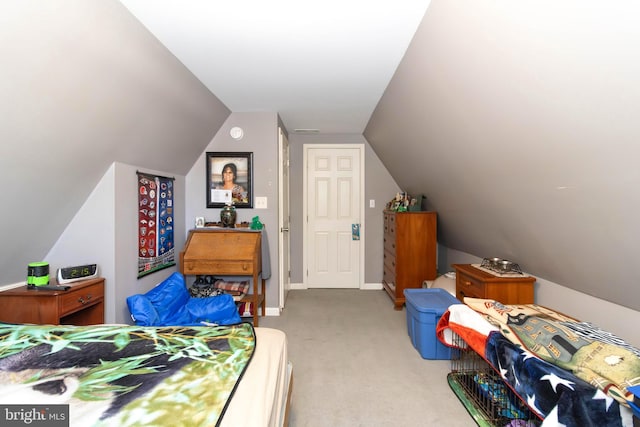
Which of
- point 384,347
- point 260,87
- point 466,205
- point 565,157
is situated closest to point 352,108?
point 260,87

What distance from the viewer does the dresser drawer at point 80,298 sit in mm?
1854

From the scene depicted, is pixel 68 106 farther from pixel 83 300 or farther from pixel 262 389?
pixel 262 389

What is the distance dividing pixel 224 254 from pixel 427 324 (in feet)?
6.52

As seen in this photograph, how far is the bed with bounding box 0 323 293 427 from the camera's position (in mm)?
928

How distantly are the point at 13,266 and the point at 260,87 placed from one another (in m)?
2.21

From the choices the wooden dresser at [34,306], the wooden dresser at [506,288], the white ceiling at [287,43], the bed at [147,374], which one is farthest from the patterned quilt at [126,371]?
the wooden dresser at [506,288]

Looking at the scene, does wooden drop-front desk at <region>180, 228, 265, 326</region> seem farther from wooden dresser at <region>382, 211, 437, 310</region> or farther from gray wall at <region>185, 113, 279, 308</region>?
wooden dresser at <region>382, 211, 437, 310</region>

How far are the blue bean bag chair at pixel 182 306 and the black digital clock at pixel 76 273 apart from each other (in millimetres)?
356

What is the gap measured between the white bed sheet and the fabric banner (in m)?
1.69

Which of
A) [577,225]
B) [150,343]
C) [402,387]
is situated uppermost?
[577,225]

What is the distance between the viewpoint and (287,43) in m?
1.95

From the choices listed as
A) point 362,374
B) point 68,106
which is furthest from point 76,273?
point 362,374

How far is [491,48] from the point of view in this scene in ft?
4.60

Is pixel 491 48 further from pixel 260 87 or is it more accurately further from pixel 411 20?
pixel 260 87
